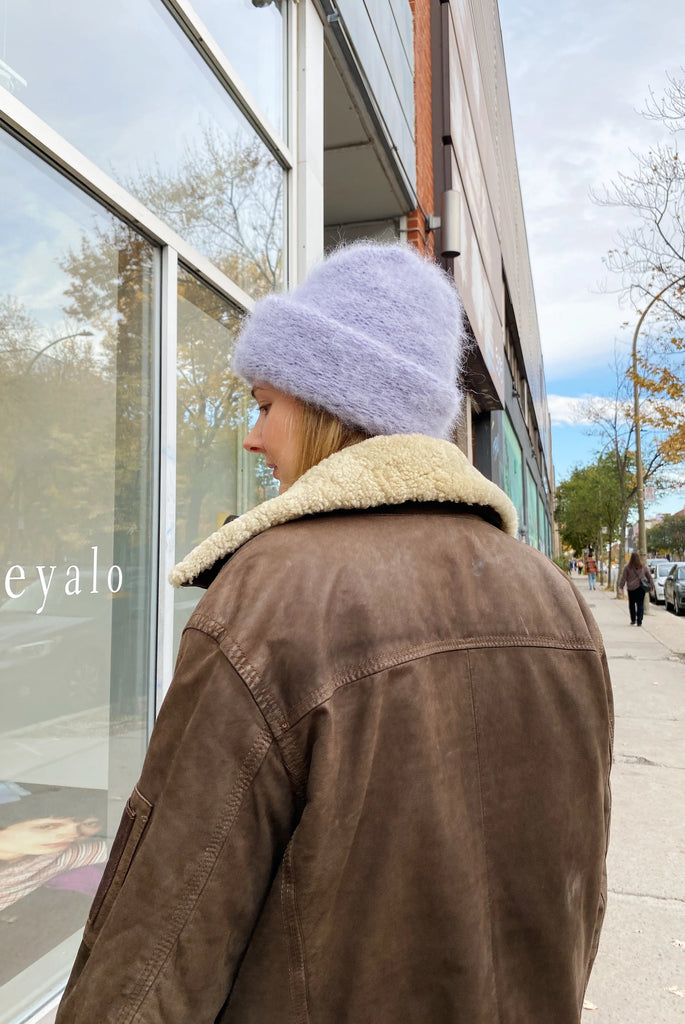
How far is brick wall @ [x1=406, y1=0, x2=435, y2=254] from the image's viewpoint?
7.16m

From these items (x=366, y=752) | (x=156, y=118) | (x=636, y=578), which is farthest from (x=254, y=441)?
(x=636, y=578)

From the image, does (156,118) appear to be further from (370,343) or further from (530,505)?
(530,505)

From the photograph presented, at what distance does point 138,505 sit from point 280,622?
201cm

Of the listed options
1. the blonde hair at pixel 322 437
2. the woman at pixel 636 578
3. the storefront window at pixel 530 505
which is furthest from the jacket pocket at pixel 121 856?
the storefront window at pixel 530 505

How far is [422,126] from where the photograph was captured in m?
7.57

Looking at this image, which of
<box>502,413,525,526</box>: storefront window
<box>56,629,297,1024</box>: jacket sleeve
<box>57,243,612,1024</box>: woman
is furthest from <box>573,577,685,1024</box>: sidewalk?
<box>502,413,525,526</box>: storefront window

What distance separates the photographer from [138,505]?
2824 mm

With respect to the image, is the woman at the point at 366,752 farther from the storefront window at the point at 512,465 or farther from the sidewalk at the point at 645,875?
the storefront window at the point at 512,465

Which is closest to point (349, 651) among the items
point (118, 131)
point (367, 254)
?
point (367, 254)

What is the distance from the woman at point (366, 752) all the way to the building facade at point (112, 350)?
1243 mm

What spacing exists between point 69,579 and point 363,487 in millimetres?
1577

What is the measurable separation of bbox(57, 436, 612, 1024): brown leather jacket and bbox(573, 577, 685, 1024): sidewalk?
7.31 feet

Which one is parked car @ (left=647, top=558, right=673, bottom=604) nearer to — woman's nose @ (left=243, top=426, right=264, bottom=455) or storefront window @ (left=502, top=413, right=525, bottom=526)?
storefront window @ (left=502, top=413, right=525, bottom=526)

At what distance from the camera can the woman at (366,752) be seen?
36.3 inches
